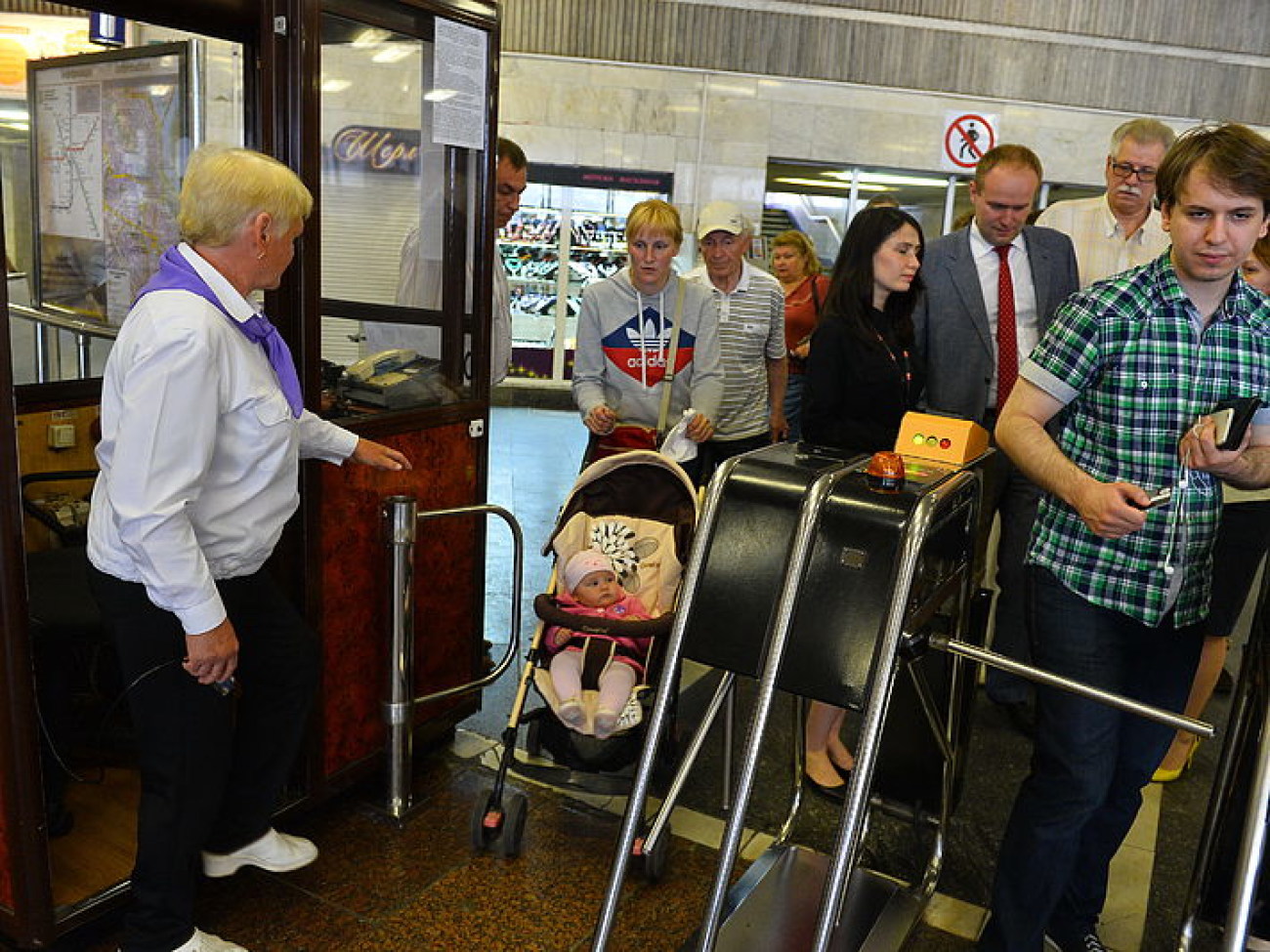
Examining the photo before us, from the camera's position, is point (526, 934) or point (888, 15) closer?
point (526, 934)

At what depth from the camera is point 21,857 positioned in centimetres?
224

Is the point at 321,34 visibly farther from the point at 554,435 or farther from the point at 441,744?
the point at 554,435

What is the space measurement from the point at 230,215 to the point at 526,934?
181cm

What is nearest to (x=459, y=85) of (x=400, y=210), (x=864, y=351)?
(x=400, y=210)

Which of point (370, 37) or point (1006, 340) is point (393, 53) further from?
point (1006, 340)

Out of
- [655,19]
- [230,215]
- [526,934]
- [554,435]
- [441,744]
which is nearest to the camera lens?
[230,215]

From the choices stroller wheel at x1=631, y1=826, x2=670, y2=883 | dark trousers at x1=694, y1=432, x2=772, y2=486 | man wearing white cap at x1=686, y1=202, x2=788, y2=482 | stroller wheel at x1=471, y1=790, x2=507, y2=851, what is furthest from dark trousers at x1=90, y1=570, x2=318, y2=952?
man wearing white cap at x1=686, y1=202, x2=788, y2=482

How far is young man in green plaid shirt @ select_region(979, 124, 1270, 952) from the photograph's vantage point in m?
2.02

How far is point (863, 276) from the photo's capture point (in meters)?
3.26

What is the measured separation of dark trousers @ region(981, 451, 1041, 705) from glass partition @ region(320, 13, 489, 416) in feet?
5.96

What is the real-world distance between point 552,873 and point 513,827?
0.16 m

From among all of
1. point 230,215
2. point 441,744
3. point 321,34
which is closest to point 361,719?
point 441,744

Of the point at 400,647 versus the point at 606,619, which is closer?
the point at 606,619

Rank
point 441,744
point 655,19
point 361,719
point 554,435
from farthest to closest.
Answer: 1. point 655,19
2. point 554,435
3. point 441,744
4. point 361,719
